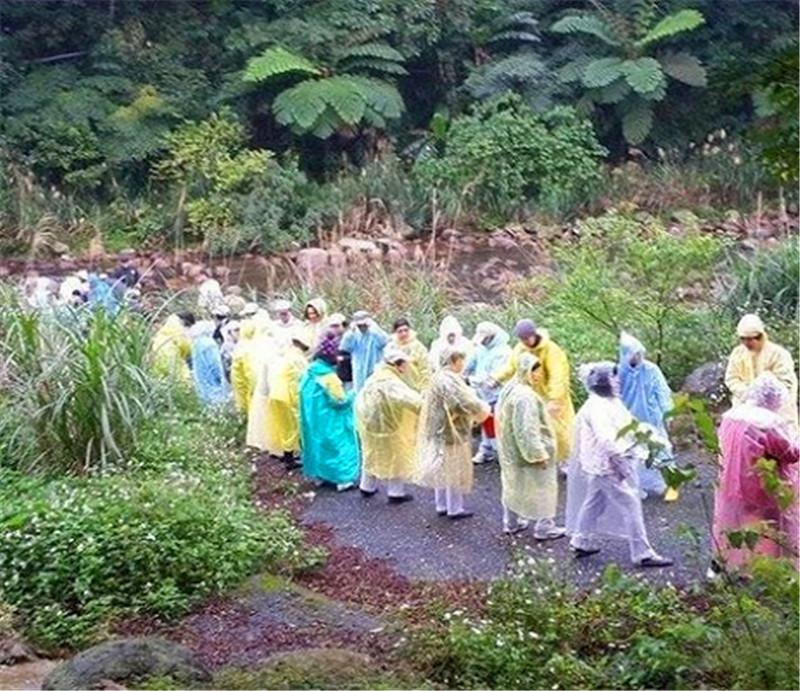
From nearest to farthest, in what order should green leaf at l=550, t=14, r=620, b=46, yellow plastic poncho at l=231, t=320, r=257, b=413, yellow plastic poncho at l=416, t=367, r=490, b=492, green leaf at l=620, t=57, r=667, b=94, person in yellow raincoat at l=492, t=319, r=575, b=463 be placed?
1. yellow plastic poncho at l=416, t=367, r=490, b=492
2. person in yellow raincoat at l=492, t=319, r=575, b=463
3. yellow plastic poncho at l=231, t=320, r=257, b=413
4. green leaf at l=550, t=14, r=620, b=46
5. green leaf at l=620, t=57, r=667, b=94

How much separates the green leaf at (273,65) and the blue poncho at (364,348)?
2.76 m

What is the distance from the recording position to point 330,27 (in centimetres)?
851

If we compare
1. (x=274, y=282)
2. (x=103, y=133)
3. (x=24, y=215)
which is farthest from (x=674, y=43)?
(x=24, y=215)

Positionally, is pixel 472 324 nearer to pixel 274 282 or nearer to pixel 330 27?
pixel 274 282

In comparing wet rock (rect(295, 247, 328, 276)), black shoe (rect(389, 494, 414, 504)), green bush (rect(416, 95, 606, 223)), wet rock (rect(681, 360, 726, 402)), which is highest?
green bush (rect(416, 95, 606, 223))

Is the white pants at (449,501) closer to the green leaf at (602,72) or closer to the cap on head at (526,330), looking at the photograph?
the cap on head at (526,330)

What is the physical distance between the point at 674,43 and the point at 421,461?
4.81 meters

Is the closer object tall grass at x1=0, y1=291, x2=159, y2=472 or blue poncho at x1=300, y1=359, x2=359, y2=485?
tall grass at x1=0, y1=291, x2=159, y2=472

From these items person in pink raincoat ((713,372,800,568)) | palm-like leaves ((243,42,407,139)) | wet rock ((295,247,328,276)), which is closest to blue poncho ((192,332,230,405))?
wet rock ((295,247,328,276))

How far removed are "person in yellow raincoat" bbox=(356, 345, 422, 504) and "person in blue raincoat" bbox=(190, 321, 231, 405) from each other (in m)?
1.44

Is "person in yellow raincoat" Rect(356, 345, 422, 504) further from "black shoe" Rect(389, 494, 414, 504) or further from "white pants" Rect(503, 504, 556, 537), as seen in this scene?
"white pants" Rect(503, 504, 556, 537)

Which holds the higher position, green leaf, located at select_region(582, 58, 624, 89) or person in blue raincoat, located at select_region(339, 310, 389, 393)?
green leaf, located at select_region(582, 58, 624, 89)

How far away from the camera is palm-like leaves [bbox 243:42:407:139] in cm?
898

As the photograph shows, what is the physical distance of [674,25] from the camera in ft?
29.2
